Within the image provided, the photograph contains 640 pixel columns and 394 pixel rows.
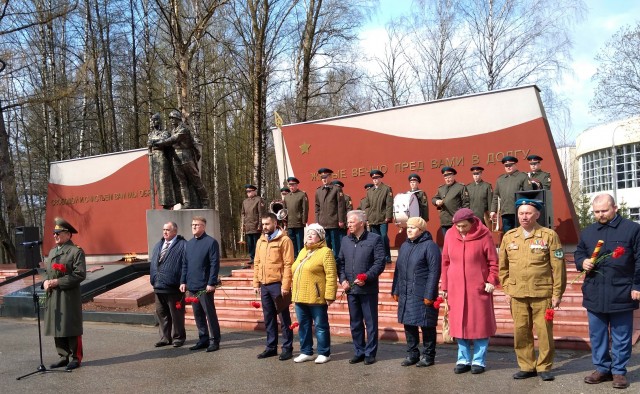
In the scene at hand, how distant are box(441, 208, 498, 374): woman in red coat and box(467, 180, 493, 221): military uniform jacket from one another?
4523 mm

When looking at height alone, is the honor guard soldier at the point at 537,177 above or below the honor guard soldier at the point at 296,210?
above

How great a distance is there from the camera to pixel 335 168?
13961mm

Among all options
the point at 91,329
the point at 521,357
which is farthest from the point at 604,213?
the point at 91,329

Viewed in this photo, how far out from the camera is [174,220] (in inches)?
486

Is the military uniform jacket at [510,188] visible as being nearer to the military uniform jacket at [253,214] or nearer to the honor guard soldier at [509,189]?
the honor guard soldier at [509,189]


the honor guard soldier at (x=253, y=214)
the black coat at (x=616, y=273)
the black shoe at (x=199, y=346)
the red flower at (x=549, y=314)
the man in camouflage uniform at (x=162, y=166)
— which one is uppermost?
the man in camouflage uniform at (x=162, y=166)

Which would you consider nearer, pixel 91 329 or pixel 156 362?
pixel 156 362

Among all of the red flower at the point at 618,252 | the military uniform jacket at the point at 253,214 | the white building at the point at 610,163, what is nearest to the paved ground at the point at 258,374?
the red flower at the point at 618,252

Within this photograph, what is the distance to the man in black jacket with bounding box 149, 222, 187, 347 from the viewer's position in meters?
7.64

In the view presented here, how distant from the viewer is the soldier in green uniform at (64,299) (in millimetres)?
6684

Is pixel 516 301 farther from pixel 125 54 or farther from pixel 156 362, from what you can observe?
pixel 125 54

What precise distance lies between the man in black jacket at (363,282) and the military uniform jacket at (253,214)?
5.22 m

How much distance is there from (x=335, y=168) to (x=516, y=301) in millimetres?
8640

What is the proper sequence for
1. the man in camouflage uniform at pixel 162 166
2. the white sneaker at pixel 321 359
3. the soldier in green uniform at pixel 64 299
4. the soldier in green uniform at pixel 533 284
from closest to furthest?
the soldier in green uniform at pixel 533 284, the white sneaker at pixel 321 359, the soldier in green uniform at pixel 64 299, the man in camouflage uniform at pixel 162 166
